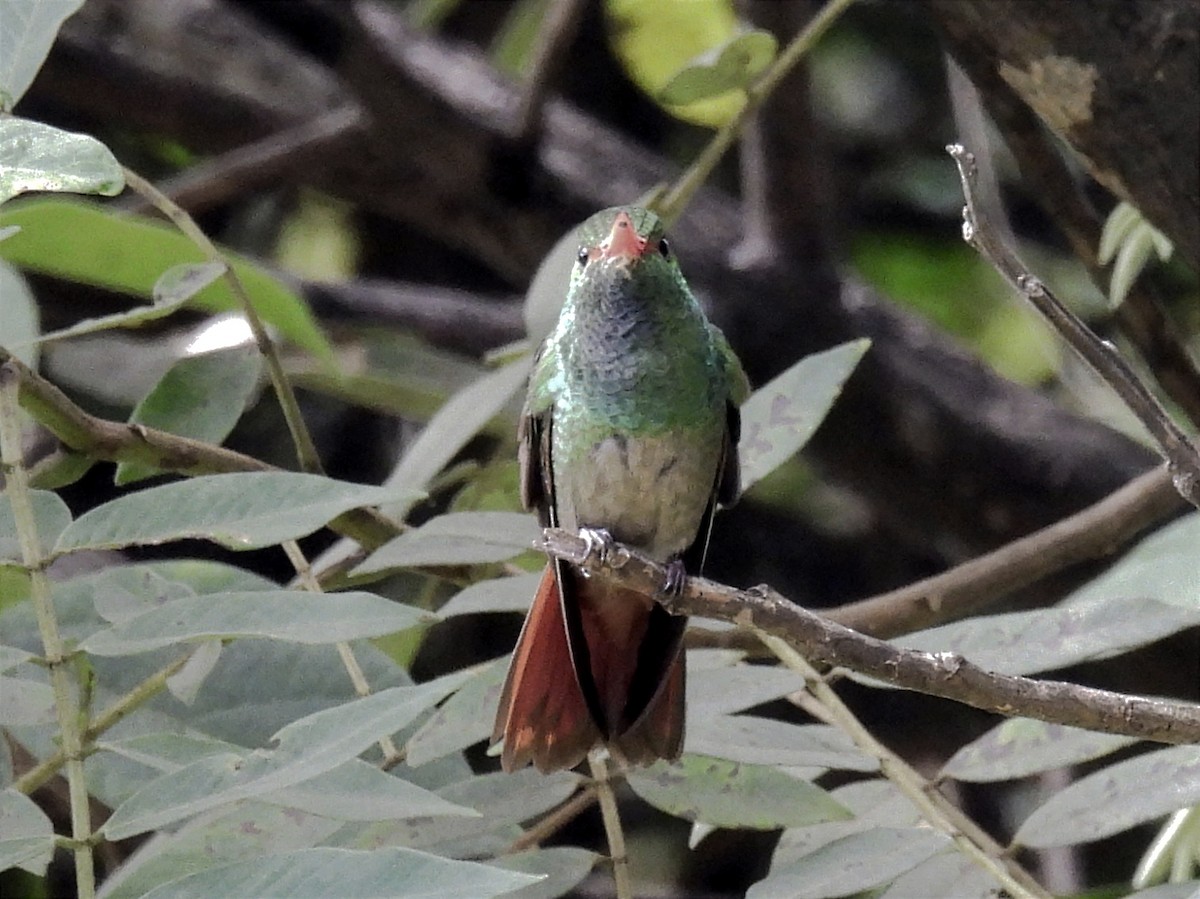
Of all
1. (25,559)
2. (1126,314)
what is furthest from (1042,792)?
(25,559)

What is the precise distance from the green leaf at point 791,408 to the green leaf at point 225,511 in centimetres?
60

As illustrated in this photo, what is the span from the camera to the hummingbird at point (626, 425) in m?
1.76

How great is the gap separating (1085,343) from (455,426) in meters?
0.93

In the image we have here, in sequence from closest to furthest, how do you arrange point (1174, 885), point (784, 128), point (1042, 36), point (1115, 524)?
point (1174, 885) < point (1042, 36) < point (1115, 524) < point (784, 128)

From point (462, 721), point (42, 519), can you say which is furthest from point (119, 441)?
point (462, 721)

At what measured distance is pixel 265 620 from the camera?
3.90 feet

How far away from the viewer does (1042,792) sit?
3.05m

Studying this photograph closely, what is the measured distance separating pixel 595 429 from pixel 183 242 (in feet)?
1.78

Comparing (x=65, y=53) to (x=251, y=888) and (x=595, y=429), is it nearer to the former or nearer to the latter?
(x=595, y=429)

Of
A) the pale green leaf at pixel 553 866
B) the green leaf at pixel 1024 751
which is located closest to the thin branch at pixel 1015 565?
the green leaf at pixel 1024 751

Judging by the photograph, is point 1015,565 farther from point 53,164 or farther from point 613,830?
point 53,164

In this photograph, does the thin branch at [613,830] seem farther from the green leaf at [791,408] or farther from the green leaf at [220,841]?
the green leaf at [791,408]

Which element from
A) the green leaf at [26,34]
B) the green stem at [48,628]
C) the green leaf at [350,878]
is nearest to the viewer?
the green leaf at [350,878]

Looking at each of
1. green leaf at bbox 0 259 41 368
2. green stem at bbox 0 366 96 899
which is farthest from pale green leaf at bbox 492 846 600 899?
green leaf at bbox 0 259 41 368
